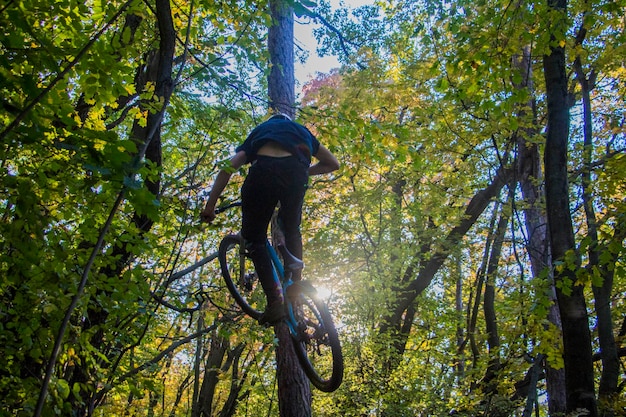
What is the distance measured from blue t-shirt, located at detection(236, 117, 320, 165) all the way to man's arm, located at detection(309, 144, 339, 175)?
0.31 meters

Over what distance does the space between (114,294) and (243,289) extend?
149 cm

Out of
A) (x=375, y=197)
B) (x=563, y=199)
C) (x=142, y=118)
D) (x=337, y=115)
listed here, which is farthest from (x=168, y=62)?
(x=375, y=197)

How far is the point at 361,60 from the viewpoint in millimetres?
8750

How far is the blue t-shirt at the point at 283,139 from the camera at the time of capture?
10.4 feet

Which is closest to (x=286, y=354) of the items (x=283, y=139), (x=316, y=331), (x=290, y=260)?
(x=316, y=331)

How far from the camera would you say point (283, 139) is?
3156mm

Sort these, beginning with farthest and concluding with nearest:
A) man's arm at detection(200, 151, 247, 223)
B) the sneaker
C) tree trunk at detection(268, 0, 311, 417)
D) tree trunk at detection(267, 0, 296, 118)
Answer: tree trunk at detection(267, 0, 296, 118)
tree trunk at detection(268, 0, 311, 417)
the sneaker
man's arm at detection(200, 151, 247, 223)

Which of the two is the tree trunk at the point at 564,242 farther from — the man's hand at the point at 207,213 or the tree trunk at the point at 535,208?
the man's hand at the point at 207,213

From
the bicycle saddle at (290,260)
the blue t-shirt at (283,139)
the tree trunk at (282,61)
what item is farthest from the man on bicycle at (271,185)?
the tree trunk at (282,61)

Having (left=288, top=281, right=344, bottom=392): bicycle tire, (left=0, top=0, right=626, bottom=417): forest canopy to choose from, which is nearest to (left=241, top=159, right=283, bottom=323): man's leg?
(left=288, top=281, right=344, bottom=392): bicycle tire

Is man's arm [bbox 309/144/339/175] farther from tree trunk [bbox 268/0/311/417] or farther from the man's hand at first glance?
the man's hand

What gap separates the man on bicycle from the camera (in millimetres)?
3148

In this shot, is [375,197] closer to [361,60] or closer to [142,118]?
[361,60]

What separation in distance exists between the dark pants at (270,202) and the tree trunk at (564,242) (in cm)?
209
